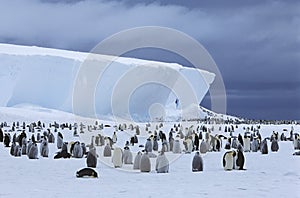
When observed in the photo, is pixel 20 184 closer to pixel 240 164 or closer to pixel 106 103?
pixel 240 164

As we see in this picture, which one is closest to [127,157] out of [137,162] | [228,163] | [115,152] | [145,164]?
[115,152]

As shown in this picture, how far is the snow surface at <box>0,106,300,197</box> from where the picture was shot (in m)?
9.16

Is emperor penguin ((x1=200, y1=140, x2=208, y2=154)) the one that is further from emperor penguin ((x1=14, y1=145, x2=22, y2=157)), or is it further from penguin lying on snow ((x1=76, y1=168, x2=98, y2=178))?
penguin lying on snow ((x1=76, y1=168, x2=98, y2=178))

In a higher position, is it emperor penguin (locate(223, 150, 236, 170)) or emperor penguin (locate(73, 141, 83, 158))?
emperor penguin (locate(73, 141, 83, 158))

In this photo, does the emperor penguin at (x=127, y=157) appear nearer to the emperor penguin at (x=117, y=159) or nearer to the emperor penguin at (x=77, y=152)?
the emperor penguin at (x=117, y=159)

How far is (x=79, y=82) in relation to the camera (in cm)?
4828

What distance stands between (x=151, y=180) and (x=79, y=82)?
124 feet

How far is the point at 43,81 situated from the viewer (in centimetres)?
5047

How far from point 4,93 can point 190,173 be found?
39199 mm

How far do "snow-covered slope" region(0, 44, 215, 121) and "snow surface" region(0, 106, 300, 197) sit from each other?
33.4 metres

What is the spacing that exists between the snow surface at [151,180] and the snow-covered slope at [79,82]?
33.4 m

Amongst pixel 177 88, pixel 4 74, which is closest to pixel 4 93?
pixel 4 74

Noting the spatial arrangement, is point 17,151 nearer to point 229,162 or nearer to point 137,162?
point 137,162

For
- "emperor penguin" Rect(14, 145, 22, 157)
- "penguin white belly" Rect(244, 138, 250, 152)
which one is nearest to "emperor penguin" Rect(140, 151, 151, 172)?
"emperor penguin" Rect(14, 145, 22, 157)
